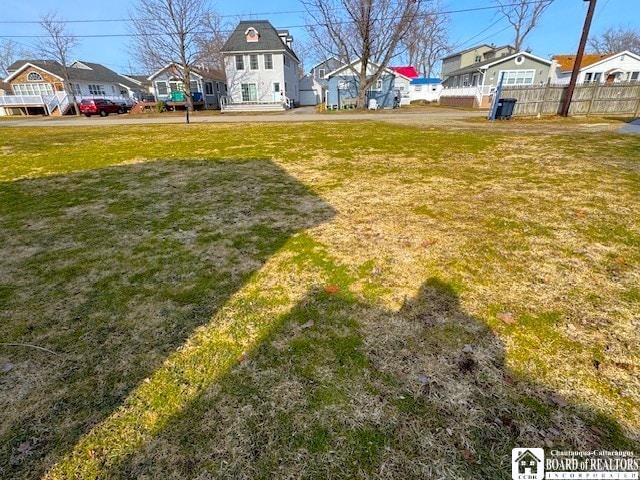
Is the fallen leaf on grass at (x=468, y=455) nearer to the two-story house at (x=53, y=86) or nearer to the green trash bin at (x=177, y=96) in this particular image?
the green trash bin at (x=177, y=96)

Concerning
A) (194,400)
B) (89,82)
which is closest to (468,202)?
(194,400)

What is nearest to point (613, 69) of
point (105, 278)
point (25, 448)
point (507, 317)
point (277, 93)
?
point (277, 93)

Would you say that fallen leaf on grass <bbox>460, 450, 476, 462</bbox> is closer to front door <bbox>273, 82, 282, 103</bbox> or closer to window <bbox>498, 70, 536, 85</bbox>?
front door <bbox>273, 82, 282, 103</bbox>

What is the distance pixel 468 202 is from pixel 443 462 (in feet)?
13.7

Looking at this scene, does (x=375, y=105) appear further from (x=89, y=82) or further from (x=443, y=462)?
(x=89, y=82)

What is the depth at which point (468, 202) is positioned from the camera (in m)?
5.09

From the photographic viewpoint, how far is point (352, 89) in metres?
33.6

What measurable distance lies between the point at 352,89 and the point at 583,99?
20427mm

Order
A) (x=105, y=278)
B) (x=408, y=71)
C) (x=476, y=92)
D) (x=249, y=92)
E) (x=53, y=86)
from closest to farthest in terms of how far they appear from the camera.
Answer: (x=105, y=278), (x=476, y=92), (x=249, y=92), (x=53, y=86), (x=408, y=71)

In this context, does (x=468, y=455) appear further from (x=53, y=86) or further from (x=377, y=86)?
(x=53, y=86)

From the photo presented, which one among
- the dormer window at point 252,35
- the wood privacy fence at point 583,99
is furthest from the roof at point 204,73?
the wood privacy fence at point 583,99

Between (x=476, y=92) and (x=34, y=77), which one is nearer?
(x=476, y=92)

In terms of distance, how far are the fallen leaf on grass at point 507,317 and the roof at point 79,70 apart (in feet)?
160

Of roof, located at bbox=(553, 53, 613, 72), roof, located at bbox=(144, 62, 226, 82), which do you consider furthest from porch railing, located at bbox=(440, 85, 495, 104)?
roof, located at bbox=(144, 62, 226, 82)
